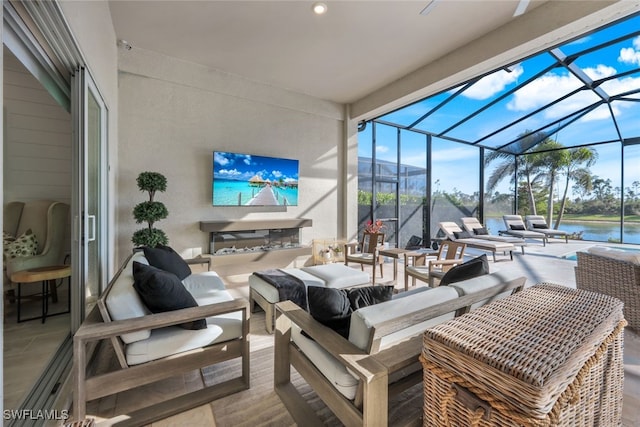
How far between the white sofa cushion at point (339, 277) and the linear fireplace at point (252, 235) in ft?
4.96

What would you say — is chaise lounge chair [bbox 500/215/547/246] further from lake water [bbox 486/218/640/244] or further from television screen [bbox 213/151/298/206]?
television screen [bbox 213/151/298/206]

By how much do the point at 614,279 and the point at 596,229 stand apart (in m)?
7.00

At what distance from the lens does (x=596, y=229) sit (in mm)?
7727

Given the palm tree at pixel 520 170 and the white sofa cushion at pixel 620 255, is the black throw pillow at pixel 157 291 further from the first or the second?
the palm tree at pixel 520 170

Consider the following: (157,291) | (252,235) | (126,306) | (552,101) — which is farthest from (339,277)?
(552,101)

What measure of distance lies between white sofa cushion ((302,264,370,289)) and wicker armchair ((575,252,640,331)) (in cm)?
239

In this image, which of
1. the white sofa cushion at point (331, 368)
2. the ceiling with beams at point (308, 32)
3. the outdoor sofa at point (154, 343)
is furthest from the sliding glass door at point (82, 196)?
the white sofa cushion at point (331, 368)

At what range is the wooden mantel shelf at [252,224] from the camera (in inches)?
160

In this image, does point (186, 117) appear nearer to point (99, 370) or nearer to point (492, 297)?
point (99, 370)

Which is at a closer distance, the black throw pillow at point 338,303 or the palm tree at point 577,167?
the black throw pillow at point 338,303

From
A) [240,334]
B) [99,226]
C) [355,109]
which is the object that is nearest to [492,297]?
[240,334]

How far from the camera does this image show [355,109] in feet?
17.9

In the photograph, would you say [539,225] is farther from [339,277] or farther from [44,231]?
[44,231]

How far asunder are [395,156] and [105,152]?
525 cm
